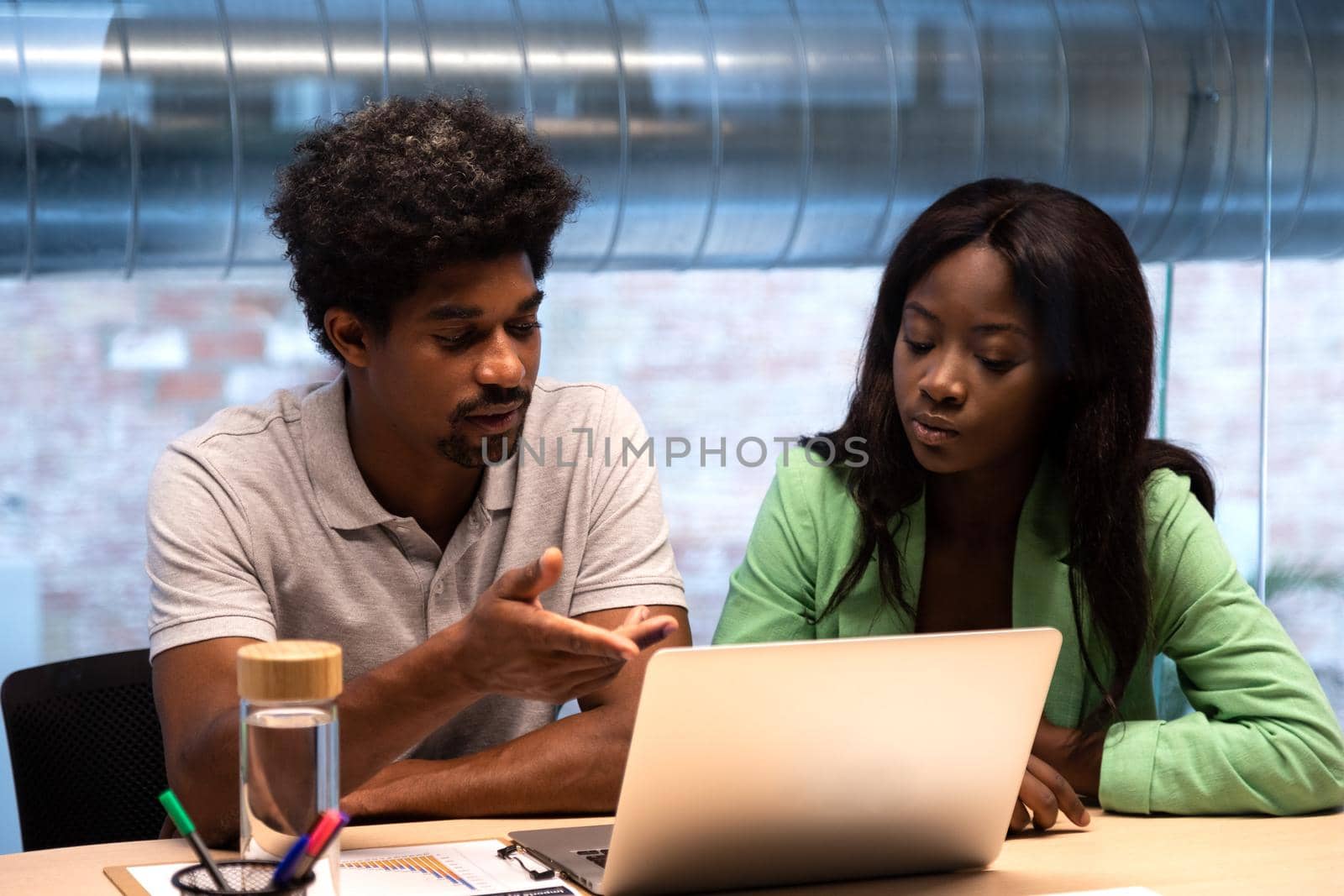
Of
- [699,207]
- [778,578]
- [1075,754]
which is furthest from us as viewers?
[699,207]

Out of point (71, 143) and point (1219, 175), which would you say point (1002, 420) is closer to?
point (1219, 175)

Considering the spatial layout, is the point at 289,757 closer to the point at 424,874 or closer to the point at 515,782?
the point at 424,874

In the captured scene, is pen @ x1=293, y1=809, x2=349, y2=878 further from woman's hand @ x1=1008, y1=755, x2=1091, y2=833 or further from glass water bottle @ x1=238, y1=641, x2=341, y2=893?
woman's hand @ x1=1008, y1=755, x2=1091, y2=833

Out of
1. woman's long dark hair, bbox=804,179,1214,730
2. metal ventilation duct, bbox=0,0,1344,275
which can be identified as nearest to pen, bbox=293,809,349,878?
woman's long dark hair, bbox=804,179,1214,730

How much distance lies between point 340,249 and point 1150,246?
1.61 meters

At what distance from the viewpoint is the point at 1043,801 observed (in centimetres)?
141

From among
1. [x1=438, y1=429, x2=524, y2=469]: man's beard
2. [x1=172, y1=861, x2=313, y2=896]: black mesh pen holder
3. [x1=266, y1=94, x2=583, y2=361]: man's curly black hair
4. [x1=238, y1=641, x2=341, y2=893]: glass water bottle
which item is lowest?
[x1=172, y1=861, x2=313, y2=896]: black mesh pen holder

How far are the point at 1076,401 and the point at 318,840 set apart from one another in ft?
3.85

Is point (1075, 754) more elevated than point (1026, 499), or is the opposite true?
point (1026, 499)

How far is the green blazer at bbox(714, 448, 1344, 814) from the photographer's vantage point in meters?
1.52

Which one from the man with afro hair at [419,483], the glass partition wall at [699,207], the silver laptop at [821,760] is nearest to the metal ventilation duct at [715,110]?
the glass partition wall at [699,207]

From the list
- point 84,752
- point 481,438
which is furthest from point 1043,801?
point 84,752

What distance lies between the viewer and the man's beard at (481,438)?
65.0 inches

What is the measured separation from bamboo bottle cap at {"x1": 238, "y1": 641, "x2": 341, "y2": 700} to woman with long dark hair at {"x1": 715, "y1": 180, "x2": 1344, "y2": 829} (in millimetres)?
858
